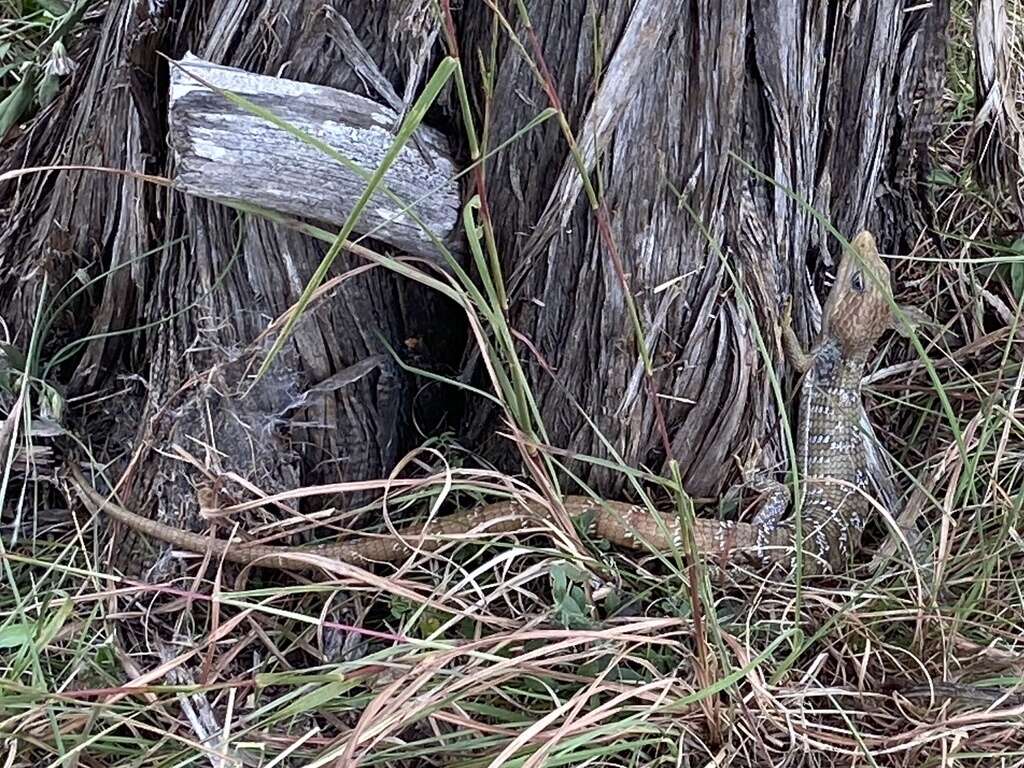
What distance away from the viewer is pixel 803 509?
6.09 ft

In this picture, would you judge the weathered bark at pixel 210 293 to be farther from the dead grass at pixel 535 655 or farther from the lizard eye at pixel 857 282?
the lizard eye at pixel 857 282

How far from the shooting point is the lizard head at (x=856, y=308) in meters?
1.88

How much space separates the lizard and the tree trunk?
7 centimetres

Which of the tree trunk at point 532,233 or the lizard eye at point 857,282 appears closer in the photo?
the tree trunk at point 532,233

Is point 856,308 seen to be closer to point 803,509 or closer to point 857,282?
point 857,282

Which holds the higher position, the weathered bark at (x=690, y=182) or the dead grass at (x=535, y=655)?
the weathered bark at (x=690, y=182)

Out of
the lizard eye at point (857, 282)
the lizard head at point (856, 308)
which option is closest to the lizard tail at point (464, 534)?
the lizard head at point (856, 308)

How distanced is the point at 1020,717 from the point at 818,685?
288 millimetres

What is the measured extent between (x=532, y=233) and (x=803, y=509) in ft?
2.45

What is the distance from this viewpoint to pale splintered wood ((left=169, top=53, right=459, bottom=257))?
1395 mm

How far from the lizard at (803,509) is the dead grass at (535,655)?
0.05 meters

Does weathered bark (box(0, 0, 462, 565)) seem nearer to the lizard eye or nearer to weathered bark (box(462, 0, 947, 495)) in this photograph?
weathered bark (box(462, 0, 947, 495))

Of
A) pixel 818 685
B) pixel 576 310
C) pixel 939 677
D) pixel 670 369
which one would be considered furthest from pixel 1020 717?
pixel 576 310

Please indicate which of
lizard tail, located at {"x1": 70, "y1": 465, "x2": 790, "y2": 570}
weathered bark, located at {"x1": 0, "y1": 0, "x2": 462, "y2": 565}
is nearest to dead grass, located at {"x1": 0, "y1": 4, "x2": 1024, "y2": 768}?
lizard tail, located at {"x1": 70, "y1": 465, "x2": 790, "y2": 570}
